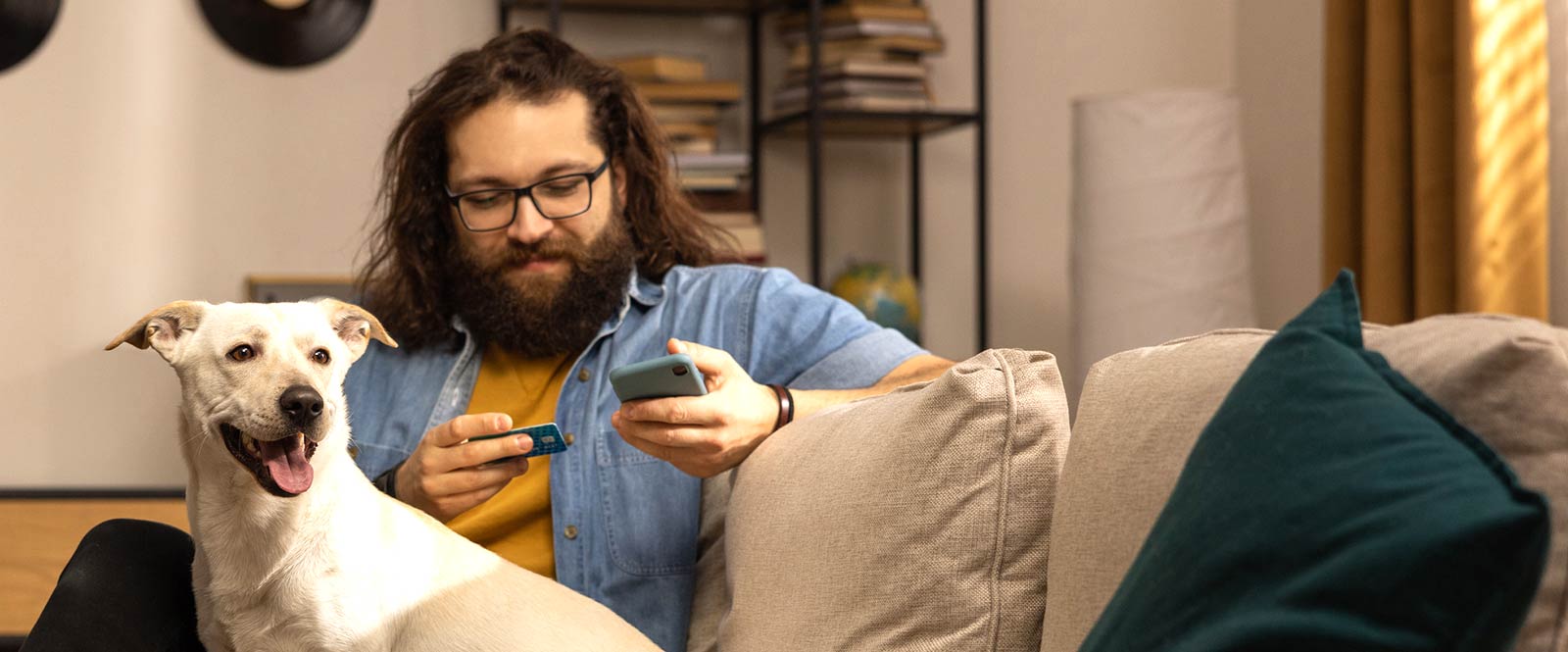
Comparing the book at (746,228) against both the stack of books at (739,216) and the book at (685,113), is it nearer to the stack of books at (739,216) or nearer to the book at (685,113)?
the stack of books at (739,216)

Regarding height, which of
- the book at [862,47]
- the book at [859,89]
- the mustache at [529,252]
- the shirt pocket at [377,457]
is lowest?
the shirt pocket at [377,457]

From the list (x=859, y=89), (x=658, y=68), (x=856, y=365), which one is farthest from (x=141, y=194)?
(x=856, y=365)

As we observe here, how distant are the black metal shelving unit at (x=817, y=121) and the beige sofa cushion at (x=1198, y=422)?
7.37 ft

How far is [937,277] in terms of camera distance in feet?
12.5

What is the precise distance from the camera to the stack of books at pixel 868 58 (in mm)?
3299

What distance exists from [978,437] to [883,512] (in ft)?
0.37

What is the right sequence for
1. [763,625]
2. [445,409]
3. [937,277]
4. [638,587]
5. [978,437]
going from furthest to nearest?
1. [937,277]
2. [445,409]
3. [638,587]
4. [763,625]
5. [978,437]

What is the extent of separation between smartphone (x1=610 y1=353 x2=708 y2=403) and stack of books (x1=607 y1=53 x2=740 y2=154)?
6.54 feet

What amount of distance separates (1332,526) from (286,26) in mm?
3347

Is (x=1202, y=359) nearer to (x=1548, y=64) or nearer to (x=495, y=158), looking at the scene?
(x=495, y=158)

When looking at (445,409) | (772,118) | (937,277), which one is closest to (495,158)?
(445,409)

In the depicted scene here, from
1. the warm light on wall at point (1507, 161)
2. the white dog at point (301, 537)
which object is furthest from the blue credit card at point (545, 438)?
the warm light on wall at point (1507, 161)

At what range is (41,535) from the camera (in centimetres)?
298

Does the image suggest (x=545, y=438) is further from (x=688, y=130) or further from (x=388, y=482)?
(x=688, y=130)
